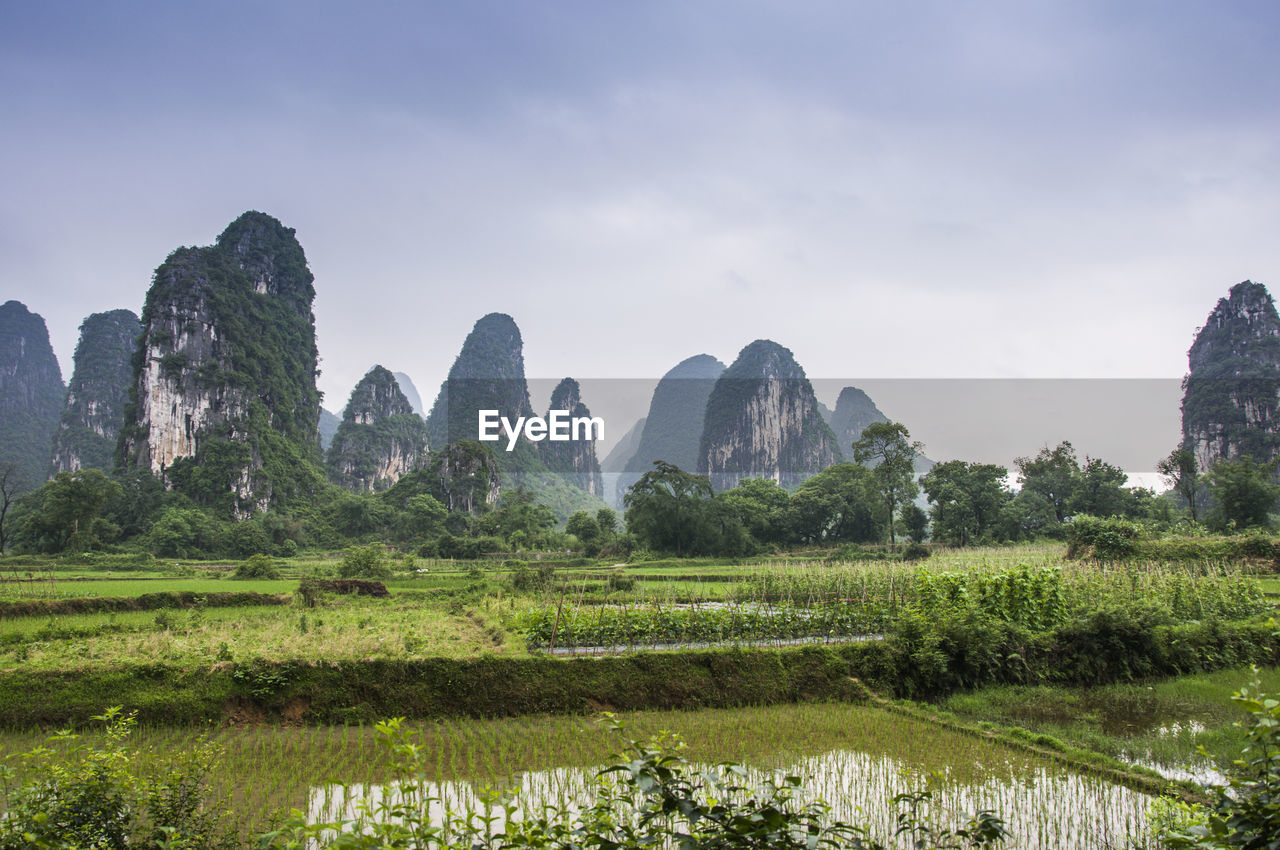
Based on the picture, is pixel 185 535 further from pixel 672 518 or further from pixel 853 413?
pixel 853 413

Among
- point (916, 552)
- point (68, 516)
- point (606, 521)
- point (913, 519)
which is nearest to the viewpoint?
point (916, 552)

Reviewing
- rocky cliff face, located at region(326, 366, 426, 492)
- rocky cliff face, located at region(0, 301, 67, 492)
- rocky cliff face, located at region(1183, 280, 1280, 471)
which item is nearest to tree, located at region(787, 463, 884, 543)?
rocky cliff face, located at region(1183, 280, 1280, 471)

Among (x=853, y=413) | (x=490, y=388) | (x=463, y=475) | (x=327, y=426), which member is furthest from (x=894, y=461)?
(x=327, y=426)

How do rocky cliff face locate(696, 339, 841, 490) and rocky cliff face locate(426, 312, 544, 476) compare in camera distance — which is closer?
rocky cliff face locate(426, 312, 544, 476)

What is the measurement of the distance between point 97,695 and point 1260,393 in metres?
76.8

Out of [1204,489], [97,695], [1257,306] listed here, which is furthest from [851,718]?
[1257,306]

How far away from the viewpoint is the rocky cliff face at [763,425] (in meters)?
99.7

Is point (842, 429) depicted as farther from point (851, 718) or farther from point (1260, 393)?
point (851, 718)

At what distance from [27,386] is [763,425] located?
94.8m

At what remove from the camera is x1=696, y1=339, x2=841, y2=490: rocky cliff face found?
327ft

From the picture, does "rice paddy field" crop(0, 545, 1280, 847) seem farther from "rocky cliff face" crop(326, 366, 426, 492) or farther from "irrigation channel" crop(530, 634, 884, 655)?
"rocky cliff face" crop(326, 366, 426, 492)

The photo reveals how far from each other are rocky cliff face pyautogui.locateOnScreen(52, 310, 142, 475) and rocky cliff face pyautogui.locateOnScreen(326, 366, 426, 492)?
20.7 m

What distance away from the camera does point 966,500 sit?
37.2 metres

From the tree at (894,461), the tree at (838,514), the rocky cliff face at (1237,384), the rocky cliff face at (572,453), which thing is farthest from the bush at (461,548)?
the rocky cliff face at (572,453)
